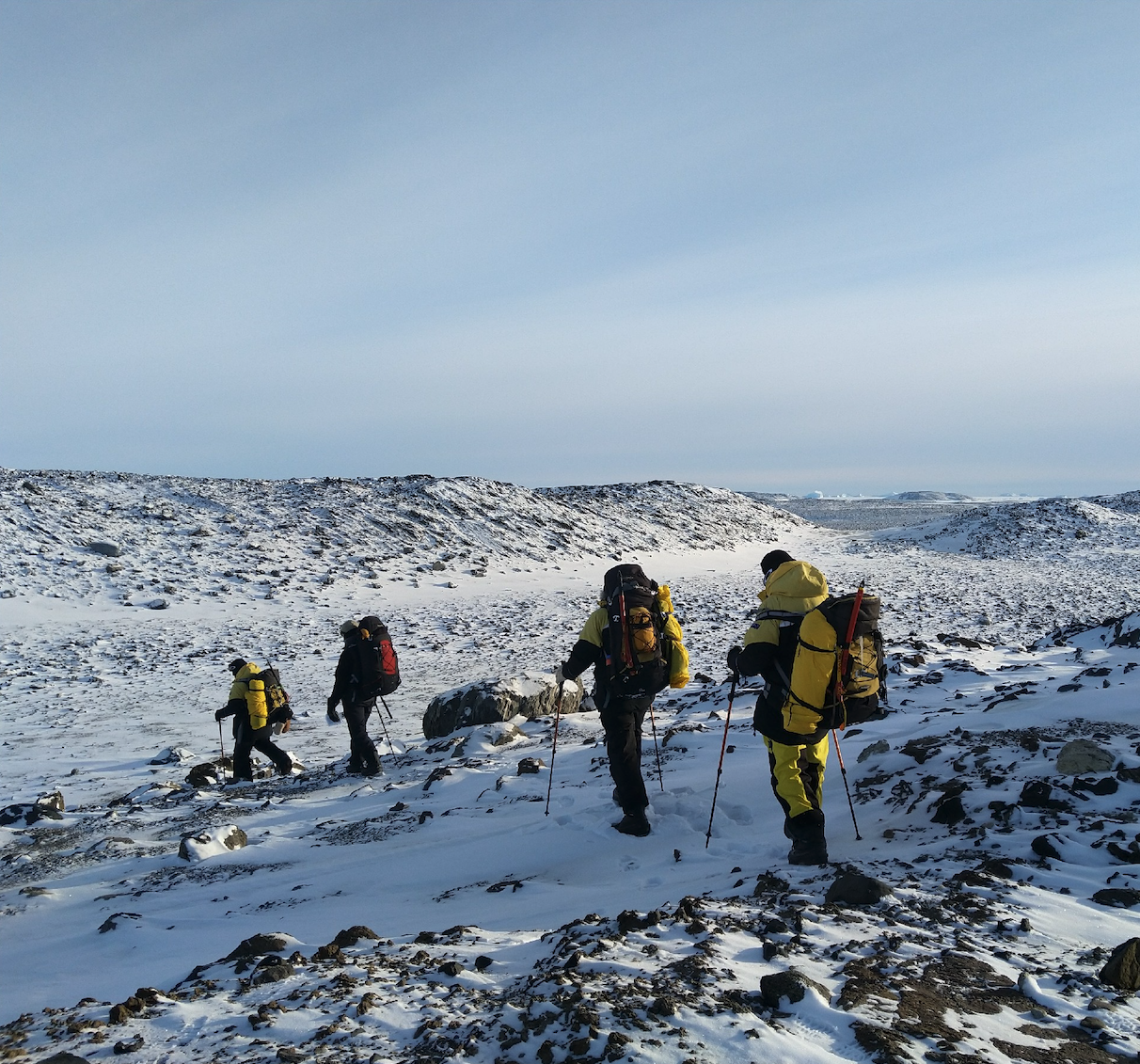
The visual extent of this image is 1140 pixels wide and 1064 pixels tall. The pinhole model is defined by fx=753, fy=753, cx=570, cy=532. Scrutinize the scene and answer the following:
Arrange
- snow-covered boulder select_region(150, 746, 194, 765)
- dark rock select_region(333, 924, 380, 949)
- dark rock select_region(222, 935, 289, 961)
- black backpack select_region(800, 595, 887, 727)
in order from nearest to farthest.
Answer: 1. dark rock select_region(222, 935, 289, 961)
2. dark rock select_region(333, 924, 380, 949)
3. black backpack select_region(800, 595, 887, 727)
4. snow-covered boulder select_region(150, 746, 194, 765)

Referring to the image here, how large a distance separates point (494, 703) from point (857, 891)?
8.68 m

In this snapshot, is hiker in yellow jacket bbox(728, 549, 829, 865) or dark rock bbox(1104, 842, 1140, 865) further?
hiker in yellow jacket bbox(728, 549, 829, 865)

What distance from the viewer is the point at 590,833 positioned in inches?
273

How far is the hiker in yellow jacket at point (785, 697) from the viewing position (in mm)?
5422

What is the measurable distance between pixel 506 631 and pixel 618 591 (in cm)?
1515

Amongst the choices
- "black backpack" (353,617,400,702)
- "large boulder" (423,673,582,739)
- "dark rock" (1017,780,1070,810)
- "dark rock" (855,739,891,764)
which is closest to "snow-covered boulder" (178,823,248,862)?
"black backpack" (353,617,400,702)

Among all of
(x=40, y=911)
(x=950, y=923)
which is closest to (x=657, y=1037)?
(x=950, y=923)

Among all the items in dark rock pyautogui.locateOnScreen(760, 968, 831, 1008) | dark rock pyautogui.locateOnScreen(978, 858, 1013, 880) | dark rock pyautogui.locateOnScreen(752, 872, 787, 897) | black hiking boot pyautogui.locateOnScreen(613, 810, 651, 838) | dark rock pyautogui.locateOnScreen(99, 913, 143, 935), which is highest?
dark rock pyautogui.locateOnScreen(760, 968, 831, 1008)

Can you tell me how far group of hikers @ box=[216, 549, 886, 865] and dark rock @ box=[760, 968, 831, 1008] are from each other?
2102 mm

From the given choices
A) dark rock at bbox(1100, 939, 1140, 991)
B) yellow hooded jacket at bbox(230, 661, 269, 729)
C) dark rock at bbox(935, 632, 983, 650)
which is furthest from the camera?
dark rock at bbox(935, 632, 983, 650)

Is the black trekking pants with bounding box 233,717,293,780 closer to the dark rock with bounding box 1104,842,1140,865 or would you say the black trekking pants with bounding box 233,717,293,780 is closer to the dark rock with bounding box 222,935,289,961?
the dark rock with bounding box 222,935,289,961

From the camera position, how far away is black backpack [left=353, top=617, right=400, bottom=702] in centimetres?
1056

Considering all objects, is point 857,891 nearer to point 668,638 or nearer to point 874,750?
point 668,638


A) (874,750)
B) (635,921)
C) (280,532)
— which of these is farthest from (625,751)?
(280,532)
